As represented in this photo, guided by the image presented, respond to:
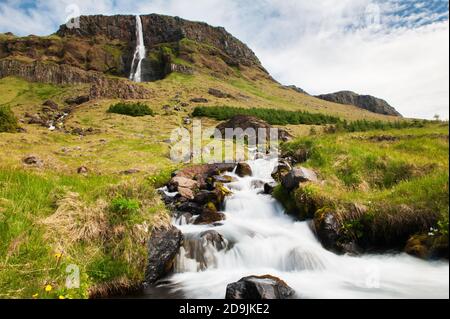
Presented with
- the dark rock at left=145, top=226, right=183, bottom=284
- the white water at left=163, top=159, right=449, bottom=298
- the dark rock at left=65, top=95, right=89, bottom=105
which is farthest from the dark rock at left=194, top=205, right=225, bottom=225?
the dark rock at left=65, top=95, right=89, bottom=105

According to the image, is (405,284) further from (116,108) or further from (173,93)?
(173,93)

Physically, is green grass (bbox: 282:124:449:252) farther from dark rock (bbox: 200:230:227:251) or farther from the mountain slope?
the mountain slope

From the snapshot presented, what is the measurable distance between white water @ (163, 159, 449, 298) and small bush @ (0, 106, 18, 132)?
36.7 metres

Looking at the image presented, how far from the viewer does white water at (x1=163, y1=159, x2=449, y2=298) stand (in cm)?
784

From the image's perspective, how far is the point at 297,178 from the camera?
1411cm

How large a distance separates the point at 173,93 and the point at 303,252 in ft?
287

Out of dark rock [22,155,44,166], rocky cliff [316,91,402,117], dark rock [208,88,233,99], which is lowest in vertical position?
dark rock [22,155,44,166]

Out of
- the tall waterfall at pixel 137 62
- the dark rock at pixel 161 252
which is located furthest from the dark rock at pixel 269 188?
the tall waterfall at pixel 137 62

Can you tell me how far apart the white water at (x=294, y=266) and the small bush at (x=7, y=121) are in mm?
36735

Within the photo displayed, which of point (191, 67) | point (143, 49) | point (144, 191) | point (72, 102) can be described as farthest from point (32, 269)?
point (143, 49)

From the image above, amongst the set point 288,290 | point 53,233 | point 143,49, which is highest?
point 143,49

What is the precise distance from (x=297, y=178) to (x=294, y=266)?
A: 15.3ft

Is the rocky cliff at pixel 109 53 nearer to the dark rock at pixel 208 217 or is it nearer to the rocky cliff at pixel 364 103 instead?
the rocky cliff at pixel 364 103

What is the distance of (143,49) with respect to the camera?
521 feet
